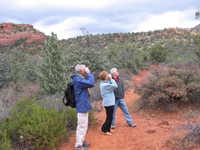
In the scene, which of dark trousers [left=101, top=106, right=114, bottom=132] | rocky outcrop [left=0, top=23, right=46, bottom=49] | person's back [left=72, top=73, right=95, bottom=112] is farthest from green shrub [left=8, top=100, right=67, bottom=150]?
rocky outcrop [left=0, top=23, right=46, bottom=49]

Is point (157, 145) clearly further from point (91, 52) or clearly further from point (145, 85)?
point (91, 52)

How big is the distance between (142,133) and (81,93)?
5.93 feet

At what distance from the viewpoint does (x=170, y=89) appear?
22.0ft

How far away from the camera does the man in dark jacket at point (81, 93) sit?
475 cm

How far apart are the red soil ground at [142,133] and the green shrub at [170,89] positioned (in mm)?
354

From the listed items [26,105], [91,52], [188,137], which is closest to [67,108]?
[26,105]

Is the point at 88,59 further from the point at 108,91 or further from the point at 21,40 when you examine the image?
the point at 21,40

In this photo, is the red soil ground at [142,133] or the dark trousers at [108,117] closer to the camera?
the red soil ground at [142,133]

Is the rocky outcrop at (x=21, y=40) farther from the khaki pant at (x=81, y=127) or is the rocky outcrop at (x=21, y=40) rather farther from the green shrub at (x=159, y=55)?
the khaki pant at (x=81, y=127)

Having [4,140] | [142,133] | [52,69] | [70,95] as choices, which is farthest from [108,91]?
[52,69]

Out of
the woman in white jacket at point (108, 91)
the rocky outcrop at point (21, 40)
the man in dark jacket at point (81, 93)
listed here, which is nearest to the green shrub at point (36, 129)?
the man in dark jacket at point (81, 93)

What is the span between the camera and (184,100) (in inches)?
269

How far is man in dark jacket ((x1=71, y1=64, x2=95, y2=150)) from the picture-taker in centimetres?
475

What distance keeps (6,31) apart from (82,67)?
41.8m
